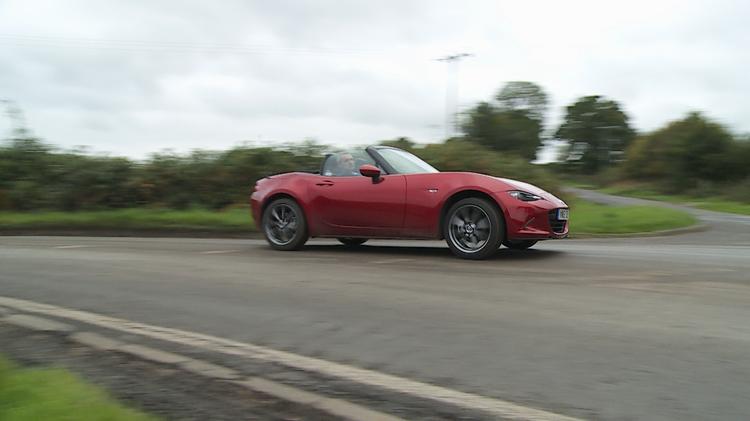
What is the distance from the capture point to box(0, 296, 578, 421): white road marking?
9.74 feet

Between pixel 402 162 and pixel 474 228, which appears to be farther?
pixel 402 162

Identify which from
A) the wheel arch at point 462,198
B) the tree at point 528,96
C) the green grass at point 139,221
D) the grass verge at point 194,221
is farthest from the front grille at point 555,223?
Answer: the tree at point 528,96

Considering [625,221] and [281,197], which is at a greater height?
[281,197]

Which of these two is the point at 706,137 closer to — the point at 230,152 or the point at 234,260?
the point at 230,152

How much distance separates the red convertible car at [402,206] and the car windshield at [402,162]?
0.02m

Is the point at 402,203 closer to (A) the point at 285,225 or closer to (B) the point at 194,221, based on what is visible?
(A) the point at 285,225

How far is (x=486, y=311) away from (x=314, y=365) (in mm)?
1742

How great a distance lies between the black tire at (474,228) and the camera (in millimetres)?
7238

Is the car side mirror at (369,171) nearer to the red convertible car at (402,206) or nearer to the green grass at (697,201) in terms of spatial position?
the red convertible car at (402,206)

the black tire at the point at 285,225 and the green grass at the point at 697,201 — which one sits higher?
the green grass at the point at 697,201

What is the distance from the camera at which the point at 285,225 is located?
9.02 meters

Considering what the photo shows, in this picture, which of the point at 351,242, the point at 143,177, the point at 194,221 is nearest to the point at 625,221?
the point at 351,242

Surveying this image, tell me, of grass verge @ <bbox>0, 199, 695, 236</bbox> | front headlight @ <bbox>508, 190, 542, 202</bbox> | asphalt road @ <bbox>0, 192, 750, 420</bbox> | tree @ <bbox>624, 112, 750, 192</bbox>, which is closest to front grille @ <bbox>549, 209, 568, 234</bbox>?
front headlight @ <bbox>508, 190, 542, 202</bbox>

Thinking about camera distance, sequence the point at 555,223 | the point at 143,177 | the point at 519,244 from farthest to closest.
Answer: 1. the point at 143,177
2. the point at 519,244
3. the point at 555,223
